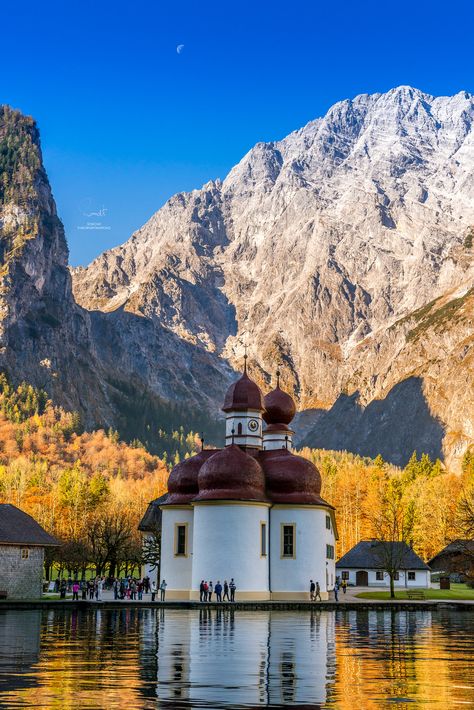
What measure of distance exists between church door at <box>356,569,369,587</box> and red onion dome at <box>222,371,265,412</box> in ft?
181

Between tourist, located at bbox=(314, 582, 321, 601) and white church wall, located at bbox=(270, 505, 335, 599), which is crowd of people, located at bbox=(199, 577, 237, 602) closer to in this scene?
white church wall, located at bbox=(270, 505, 335, 599)

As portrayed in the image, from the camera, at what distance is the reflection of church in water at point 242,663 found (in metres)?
19.8

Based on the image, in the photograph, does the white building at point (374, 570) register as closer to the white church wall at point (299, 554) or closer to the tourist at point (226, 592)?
the white church wall at point (299, 554)

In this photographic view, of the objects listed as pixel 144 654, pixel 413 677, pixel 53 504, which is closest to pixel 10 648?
pixel 144 654

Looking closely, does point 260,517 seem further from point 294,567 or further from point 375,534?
point 375,534

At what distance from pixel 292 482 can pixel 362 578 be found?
60.1 metres

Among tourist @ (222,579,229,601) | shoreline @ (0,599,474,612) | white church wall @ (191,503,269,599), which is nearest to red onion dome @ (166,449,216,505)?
white church wall @ (191,503,269,599)

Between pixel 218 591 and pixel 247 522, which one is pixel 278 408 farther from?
pixel 218 591

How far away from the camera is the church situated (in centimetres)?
7238

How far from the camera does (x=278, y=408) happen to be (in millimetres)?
89000

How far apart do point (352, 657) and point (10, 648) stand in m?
10.7

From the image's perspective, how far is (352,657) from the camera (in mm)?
28984

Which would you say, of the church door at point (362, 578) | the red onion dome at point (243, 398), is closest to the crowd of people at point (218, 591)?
the red onion dome at point (243, 398)

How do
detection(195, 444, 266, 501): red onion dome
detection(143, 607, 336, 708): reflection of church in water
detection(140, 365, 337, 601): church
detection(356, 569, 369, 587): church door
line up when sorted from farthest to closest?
detection(356, 569, 369, 587): church door < detection(195, 444, 266, 501): red onion dome < detection(140, 365, 337, 601): church < detection(143, 607, 336, 708): reflection of church in water
